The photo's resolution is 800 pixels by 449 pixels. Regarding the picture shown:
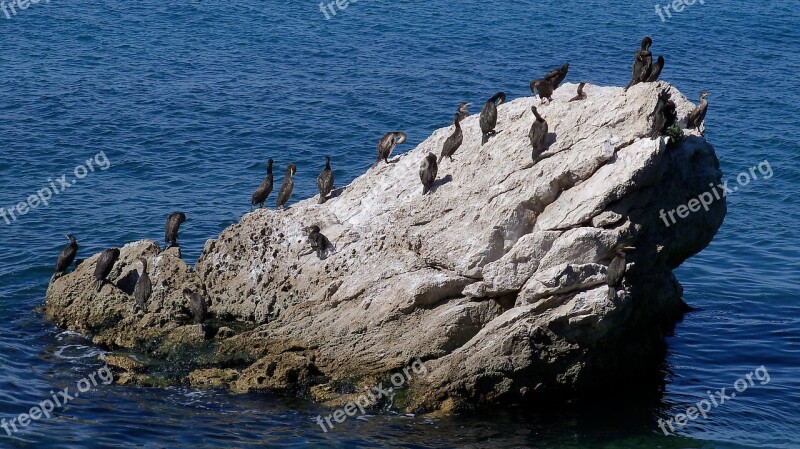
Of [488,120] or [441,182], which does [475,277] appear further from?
[488,120]

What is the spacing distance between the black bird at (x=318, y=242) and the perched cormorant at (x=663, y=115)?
7.87 metres

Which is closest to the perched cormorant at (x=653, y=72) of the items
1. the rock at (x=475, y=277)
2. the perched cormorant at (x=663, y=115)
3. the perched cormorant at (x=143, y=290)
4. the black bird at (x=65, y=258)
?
the rock at (x=475, y=277)

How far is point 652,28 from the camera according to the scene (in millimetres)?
64500

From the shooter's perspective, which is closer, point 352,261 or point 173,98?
point 352,261

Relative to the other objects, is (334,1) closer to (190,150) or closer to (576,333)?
(190,150)

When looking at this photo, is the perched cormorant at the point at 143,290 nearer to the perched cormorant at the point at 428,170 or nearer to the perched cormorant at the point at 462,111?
the perched cormorant at the point at 428,170

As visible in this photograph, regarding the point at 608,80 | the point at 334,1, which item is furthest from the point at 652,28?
the point at 334,1

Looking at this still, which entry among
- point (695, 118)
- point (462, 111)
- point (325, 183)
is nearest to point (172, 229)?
point (325, 183)

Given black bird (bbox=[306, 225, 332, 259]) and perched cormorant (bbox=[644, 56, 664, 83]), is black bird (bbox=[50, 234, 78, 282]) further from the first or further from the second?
perched cormorant (bbox=[644, 56, 664, 83])

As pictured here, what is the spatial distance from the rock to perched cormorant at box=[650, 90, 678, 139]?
0.28m

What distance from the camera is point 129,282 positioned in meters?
27.0

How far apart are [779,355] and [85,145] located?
1145 inches

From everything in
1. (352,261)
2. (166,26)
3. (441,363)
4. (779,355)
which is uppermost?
(166,26)

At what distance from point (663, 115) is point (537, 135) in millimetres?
2796
